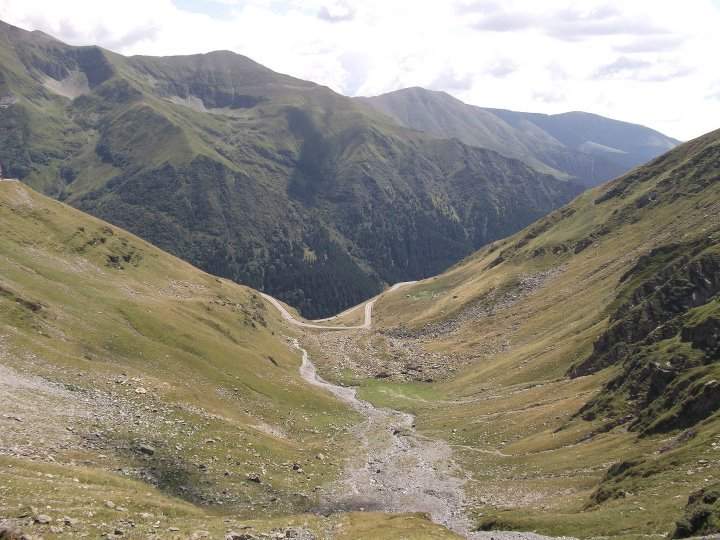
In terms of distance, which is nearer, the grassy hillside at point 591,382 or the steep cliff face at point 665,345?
the grassy hillside at point 591,382

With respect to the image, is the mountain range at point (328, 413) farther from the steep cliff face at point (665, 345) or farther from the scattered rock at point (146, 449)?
the scattered rock at point (146, 449)

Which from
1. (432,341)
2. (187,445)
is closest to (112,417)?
(187,445)

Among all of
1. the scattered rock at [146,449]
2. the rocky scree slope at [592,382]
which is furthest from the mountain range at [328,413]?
the scattered rock at [146,449]

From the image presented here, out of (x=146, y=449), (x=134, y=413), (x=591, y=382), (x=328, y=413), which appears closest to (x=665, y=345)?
(x=591, y=382)

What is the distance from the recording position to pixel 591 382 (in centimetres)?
10575

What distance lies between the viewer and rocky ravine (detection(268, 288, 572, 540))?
6856 cm

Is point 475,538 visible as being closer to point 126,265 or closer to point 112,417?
point 112,417

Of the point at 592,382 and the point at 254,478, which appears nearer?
the point at 254,478

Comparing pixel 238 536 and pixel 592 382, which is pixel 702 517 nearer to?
pixel 238 536

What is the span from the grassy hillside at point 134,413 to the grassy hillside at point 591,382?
698 inches

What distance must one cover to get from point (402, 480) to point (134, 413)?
34.5 meters

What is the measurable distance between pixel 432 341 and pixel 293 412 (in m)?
89.0

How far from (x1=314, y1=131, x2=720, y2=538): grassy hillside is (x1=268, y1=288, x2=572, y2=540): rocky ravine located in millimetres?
2667

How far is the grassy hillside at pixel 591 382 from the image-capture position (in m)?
57.9
